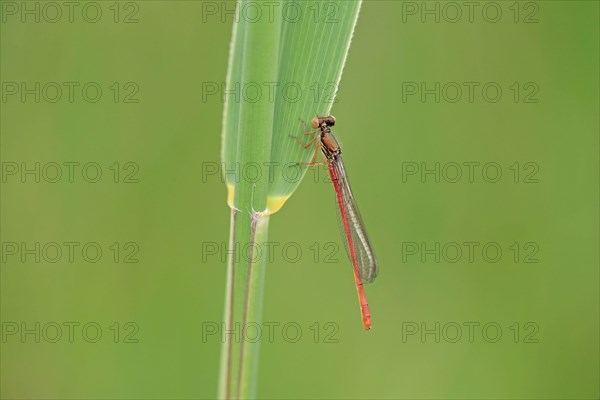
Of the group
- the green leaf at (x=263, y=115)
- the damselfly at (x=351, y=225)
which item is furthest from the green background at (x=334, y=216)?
the green leaf at (x=263, y=115)

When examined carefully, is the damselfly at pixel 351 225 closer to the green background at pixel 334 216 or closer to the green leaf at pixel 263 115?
the green background at pixel 334 216

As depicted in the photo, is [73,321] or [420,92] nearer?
[73,321]

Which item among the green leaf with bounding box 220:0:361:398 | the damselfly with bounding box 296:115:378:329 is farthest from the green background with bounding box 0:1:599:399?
the green leaf with bounding box 220:0:361:398

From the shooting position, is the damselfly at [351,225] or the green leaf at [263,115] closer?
the green leaf at [263,115]


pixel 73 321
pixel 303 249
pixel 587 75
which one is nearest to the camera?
pixel 73 321

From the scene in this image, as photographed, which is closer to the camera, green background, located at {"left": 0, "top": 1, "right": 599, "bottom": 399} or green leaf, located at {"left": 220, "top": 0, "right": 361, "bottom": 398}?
green leaf, located at {"left": 220, "top": 0, "right": 361, "bottom": 398}

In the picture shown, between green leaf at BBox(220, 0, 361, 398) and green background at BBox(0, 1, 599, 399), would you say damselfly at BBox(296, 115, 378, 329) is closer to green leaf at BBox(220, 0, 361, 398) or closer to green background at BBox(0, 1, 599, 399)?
green background at BBox(0, 1, 599, 399)

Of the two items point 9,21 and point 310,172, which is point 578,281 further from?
point 9,21

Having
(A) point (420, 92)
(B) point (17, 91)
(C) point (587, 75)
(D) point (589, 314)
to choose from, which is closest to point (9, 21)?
(B) point (17, 91)
